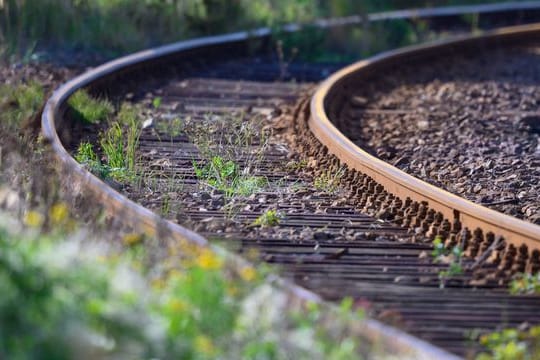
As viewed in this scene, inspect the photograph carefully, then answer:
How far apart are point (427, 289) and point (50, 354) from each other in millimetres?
2412

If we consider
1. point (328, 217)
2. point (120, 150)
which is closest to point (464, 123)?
point (120, 150)

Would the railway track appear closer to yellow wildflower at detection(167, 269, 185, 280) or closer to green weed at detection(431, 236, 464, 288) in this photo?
green weed at detection(431, 236, 464, 288)

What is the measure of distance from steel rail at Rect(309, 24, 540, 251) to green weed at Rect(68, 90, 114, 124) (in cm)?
187

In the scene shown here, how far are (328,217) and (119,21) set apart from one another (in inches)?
329

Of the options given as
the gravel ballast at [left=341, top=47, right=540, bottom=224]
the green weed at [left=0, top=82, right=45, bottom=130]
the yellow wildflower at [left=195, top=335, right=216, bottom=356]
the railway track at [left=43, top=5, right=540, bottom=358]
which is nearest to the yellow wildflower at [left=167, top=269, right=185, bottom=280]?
the yellow wildflower at [left=195, top=335, right=216, bottom=356]

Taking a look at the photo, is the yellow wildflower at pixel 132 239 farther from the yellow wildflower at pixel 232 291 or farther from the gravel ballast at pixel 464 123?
the gravel ballast at pixel 464 123

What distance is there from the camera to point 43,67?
39.4 feet

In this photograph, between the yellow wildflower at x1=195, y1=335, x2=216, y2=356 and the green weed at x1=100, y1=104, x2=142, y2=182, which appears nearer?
the yellow wildflower at x1=195, y1=335, x2=216, y2=356

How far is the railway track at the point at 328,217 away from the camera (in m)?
5.10

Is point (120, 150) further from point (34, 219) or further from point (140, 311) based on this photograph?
point (140, 311)

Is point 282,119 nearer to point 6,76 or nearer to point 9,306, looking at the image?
point 6,76

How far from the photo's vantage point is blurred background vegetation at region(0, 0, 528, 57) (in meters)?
13.4

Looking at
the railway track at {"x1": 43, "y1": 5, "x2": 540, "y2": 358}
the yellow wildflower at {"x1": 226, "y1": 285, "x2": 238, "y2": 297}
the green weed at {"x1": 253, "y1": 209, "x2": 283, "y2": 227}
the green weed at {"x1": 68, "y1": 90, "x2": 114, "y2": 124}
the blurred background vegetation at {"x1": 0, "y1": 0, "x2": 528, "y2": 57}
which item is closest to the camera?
the yellow wildflower at {"x1": 226, "y1": 285, "x2": 238, "y2": 297}

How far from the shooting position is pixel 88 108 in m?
9.60
